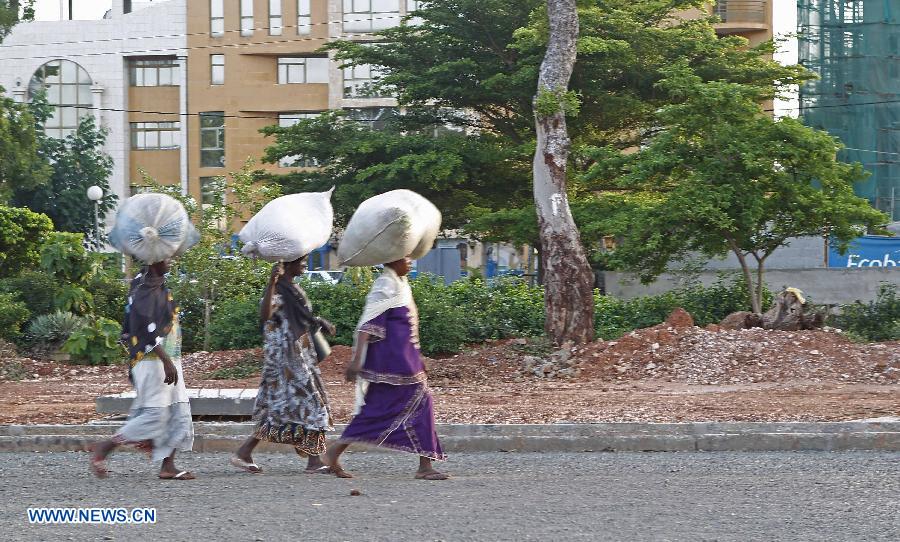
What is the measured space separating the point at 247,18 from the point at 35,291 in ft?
129

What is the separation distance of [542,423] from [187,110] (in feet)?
164

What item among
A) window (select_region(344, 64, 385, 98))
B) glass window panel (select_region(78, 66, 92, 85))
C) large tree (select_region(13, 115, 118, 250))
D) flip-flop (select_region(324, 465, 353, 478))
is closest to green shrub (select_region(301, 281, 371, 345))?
flip-flop (select_region(324, 465, 353, 478))

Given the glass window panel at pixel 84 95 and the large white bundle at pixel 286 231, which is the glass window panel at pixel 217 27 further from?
the large white bundle at pixel 286 231

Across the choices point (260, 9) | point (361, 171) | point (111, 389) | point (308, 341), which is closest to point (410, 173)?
point (361, 171)

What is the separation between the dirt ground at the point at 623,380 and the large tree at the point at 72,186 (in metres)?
30.8

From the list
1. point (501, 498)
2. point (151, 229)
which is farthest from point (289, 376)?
point (501, 498)

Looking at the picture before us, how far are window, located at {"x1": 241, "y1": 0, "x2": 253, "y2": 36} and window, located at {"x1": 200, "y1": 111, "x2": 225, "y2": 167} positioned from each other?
3.81 metres

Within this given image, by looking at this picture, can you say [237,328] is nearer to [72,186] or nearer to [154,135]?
[72,186]

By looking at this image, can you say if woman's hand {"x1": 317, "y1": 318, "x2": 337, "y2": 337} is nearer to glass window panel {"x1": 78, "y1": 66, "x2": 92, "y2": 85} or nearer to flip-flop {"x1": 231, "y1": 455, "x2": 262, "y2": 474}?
flip-flop {"x1": 231, "y1": 455, "x2": 262, "y2": 474}

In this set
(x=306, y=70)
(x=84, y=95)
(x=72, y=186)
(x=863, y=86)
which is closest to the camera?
(x=863, y=86)

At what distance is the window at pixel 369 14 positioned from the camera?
57.9 m

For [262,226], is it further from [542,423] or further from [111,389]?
[111,389]

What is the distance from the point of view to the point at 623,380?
16922 mm

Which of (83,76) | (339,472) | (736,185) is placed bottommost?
(339,472)
